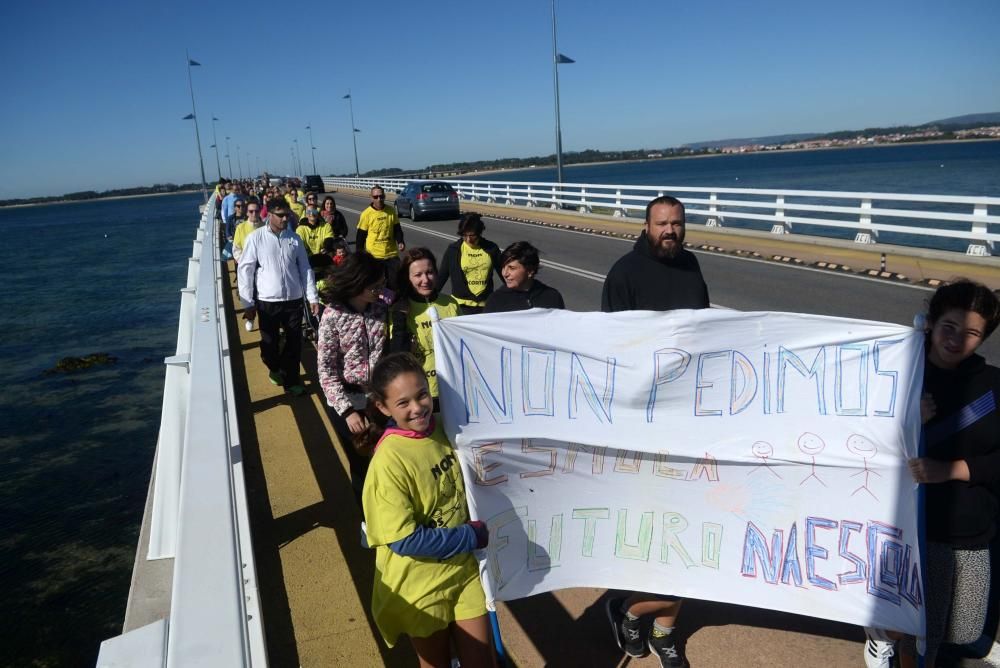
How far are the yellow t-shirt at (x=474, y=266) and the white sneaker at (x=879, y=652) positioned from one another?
3783 mm

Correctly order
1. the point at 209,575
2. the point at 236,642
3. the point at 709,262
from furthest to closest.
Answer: the point at 709,262 < the point at 209,575 < the point at 236,642

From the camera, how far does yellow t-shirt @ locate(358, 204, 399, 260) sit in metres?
9.91

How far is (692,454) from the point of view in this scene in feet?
9.73

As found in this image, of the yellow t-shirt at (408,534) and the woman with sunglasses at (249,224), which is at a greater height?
the woman with sunglasses at (249,224)

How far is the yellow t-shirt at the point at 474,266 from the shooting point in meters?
5.98

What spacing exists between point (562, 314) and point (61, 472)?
11278 mm

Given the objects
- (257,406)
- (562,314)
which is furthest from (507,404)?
(257,406)

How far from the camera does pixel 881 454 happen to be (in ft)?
9.08

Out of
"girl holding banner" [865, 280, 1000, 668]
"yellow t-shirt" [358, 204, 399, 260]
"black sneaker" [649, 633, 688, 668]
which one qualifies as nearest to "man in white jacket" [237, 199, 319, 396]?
"yellow t-shirt" [358, 204, 399, 260]

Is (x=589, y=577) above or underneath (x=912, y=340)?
underneath

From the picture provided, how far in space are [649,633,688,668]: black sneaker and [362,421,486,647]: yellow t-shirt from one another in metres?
0.92

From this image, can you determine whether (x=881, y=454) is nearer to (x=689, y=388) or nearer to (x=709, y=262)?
(x=689, y=388)

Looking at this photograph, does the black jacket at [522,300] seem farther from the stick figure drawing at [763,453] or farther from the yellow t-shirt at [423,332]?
the stick figure drawing at [763,453]

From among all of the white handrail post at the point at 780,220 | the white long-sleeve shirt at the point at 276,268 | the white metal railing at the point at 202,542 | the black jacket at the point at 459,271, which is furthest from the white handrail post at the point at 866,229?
the white metal railing at the point at 202,542
